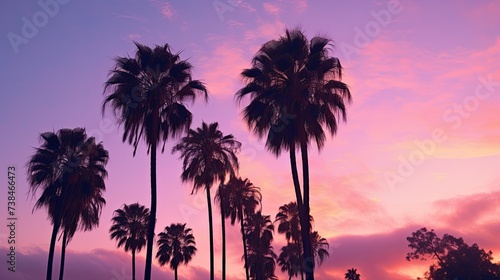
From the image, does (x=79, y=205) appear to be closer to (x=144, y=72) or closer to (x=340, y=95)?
(x=144, y=72)

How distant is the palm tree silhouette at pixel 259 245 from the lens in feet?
264

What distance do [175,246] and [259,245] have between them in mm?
15431

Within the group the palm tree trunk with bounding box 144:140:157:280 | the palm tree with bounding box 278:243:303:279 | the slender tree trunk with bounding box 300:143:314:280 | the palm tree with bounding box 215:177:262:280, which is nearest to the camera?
the slender tree trunk with bounding box 300:143:314:280

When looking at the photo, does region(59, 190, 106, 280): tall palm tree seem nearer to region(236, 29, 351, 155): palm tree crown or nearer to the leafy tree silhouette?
region(236, 29, 351, 155): palm tree crown

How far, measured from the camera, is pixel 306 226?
27031 mm

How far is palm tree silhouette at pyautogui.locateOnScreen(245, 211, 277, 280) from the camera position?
80500 millimetres

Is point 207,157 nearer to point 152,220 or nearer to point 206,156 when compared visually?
point 206,156

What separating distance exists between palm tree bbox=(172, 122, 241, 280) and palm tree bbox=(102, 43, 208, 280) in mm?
16645

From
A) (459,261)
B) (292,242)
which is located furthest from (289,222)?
(459,261)

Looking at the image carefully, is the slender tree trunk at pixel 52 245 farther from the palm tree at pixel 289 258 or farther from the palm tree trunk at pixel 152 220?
the palm tree at pixel 289 258

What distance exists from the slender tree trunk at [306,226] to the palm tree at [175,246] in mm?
50944

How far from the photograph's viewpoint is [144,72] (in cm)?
2966

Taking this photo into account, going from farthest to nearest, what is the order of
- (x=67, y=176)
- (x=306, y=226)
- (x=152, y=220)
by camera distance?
(x=67, y=176) → (x=152, y=220) → (x=306, y=226)

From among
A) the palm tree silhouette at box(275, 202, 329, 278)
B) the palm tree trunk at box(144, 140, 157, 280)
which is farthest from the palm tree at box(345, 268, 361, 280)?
the palm tree trunk at box(144, 140, 157, 280)
